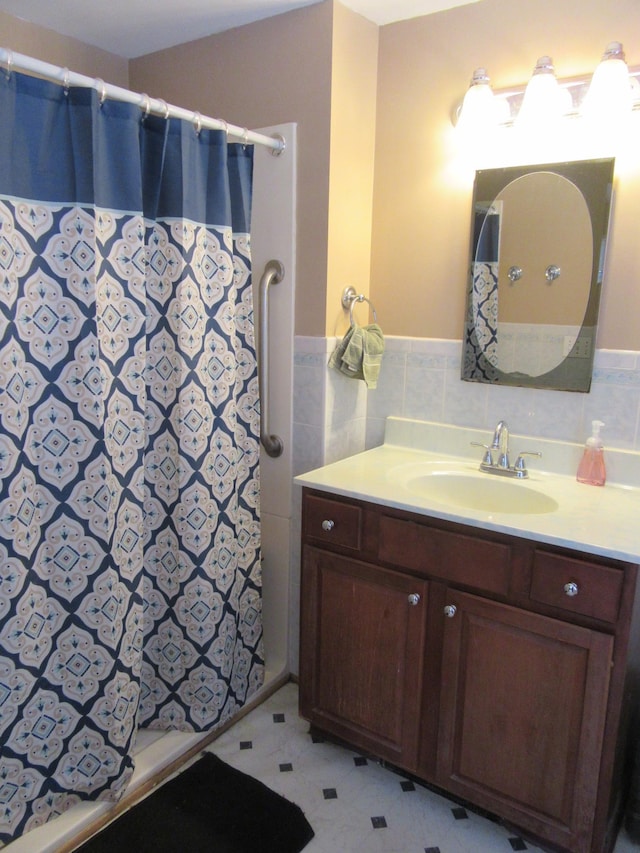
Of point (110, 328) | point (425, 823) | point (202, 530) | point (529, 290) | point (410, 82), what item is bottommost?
point (425, 823)

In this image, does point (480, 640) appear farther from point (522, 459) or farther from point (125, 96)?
point (125, 96)

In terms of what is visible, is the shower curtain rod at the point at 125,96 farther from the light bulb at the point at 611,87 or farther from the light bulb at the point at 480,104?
the light bulb at the point at 611,87

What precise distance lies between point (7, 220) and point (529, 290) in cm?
142

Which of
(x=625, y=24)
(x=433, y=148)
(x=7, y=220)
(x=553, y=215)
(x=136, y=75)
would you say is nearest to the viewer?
(x=7, y=220)


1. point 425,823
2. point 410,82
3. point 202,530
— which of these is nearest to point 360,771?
point 425,823

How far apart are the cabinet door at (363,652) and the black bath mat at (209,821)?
0.91 ft

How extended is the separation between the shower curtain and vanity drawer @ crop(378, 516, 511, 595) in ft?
1.81

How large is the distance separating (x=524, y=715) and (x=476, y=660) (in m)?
0.16

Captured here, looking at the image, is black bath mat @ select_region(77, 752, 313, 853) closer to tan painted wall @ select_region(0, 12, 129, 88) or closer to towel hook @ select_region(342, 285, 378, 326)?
towel hook @ select_region(342, 285, 378, 326)

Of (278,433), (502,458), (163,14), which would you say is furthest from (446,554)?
(163,14)

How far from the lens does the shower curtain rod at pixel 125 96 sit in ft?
4.33

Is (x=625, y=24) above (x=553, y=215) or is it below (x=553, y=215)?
above

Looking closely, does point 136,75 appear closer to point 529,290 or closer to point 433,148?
point 433,148

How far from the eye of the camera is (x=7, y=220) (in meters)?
1.37
